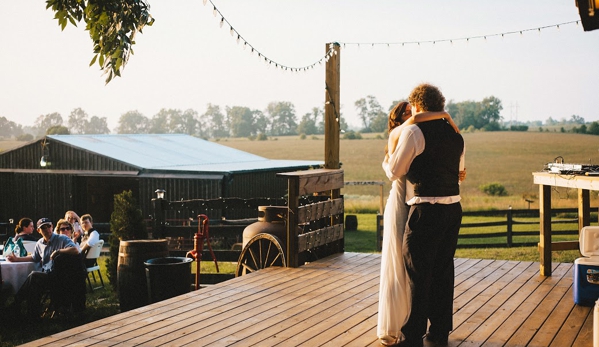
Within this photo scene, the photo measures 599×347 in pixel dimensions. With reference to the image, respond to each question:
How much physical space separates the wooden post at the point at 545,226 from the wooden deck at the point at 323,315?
0.16m

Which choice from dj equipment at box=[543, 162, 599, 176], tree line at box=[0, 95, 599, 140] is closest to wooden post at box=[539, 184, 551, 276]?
dj equipment at box=[543, 162, 599, 176]

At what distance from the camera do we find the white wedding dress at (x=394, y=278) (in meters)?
5.20

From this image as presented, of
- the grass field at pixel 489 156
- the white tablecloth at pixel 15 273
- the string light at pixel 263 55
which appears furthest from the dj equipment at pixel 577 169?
the grass field at pixel 489 156

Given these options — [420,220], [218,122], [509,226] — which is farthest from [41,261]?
[218,122]

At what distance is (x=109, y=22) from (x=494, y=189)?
42676mm

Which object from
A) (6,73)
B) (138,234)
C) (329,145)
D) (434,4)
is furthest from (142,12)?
(6,73)

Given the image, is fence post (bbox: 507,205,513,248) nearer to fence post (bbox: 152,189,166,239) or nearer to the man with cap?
fence post (bbox: 152,189,166,239)

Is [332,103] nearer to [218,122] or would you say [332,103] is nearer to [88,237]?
[88,237]

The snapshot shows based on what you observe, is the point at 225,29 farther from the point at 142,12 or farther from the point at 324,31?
the point at 324,31

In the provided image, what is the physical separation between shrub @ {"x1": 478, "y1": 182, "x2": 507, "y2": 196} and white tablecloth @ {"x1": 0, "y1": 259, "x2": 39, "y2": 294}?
39.7 metres

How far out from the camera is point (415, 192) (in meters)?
5.09

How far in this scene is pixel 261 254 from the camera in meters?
9.06

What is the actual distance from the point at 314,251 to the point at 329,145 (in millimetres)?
1388

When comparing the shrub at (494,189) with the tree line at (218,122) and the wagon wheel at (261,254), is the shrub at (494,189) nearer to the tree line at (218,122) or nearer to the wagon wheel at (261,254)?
the tree line at (218,122)
